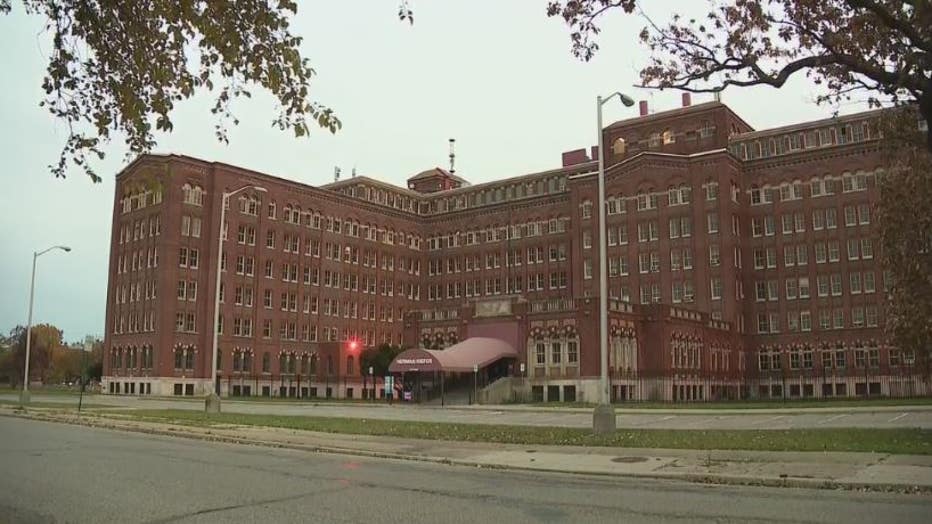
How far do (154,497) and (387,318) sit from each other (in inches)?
3610

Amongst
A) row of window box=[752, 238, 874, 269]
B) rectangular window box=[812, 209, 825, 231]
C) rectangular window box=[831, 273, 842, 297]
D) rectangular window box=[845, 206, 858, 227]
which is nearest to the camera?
row of window box=[752, 238, 874, 269]

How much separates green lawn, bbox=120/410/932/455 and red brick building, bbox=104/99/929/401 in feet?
125

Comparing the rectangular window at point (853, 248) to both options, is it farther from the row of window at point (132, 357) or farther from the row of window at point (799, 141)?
the row of window at point (132, 357)

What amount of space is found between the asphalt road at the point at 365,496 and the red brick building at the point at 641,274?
48.3m

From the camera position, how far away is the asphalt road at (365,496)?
982cm

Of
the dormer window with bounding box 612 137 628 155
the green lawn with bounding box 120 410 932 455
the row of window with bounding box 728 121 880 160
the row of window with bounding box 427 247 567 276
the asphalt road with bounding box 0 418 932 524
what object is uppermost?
the dormer window with bounding box 612 137 628 155

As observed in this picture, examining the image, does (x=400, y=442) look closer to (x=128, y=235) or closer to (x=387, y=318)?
(x=128, y=235)

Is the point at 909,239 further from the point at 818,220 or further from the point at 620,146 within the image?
the point at 620,146

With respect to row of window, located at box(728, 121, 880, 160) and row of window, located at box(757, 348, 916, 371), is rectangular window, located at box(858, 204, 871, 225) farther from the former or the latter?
row of window, located at box(757, 348, 916, 371)

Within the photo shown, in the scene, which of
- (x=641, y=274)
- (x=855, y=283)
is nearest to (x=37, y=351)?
(x=641, y=274)

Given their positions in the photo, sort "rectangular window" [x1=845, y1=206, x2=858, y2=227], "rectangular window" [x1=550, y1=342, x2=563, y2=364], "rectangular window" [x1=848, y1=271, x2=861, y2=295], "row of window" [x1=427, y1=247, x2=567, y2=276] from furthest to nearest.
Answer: "row of window" [x1=427, y1=247, x2=567, y2=276] → "rectangular window" [x1=845, y1=206, x2=858, y2=227] → "rectangular window" [x1=848, y1=271, x2=861, y2=295] → "rectangular window" [x1=550, y1=342, x2=563, y2=364]

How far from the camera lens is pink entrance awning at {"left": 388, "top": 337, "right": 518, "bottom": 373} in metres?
56.6

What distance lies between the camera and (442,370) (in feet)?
185

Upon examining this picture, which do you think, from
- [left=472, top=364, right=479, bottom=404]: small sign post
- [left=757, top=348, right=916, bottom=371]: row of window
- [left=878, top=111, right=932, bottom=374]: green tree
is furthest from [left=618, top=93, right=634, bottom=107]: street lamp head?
[left=757, top=348, right=916, bottom=371]: row of window
